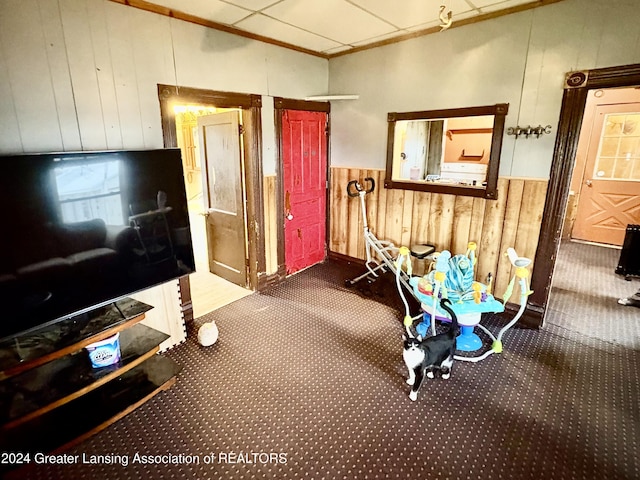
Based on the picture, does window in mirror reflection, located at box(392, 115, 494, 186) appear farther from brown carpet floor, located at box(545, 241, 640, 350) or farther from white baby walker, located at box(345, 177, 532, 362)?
white baby walker, located at box(345, 177, 532, 362)

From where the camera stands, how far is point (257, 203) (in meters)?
3.63

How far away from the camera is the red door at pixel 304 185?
3.92m

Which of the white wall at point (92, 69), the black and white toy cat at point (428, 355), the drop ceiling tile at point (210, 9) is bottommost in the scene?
the black and white toy cat at point (428, 355)

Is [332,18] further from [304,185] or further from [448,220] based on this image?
[448,220]

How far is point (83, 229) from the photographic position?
1.90 metres

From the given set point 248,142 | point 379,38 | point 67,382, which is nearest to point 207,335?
point 67,382

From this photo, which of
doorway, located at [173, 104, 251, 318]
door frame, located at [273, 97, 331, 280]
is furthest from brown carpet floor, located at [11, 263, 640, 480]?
door frame, located at [273, 97, 331, 280]

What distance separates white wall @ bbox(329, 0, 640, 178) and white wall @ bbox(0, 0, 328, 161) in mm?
1606

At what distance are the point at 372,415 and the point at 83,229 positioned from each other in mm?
2030

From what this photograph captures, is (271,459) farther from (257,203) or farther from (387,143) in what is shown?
(387,143)

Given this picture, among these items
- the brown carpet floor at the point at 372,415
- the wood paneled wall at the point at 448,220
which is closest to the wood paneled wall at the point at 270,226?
the wood paneled wall at the point at 448,220

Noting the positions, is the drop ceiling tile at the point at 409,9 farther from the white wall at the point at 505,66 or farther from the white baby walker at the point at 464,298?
the white baby walker at the point at 464,298

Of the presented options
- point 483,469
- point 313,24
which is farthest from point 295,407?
point 313,24

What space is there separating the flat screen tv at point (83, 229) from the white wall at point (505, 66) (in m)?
2.47
